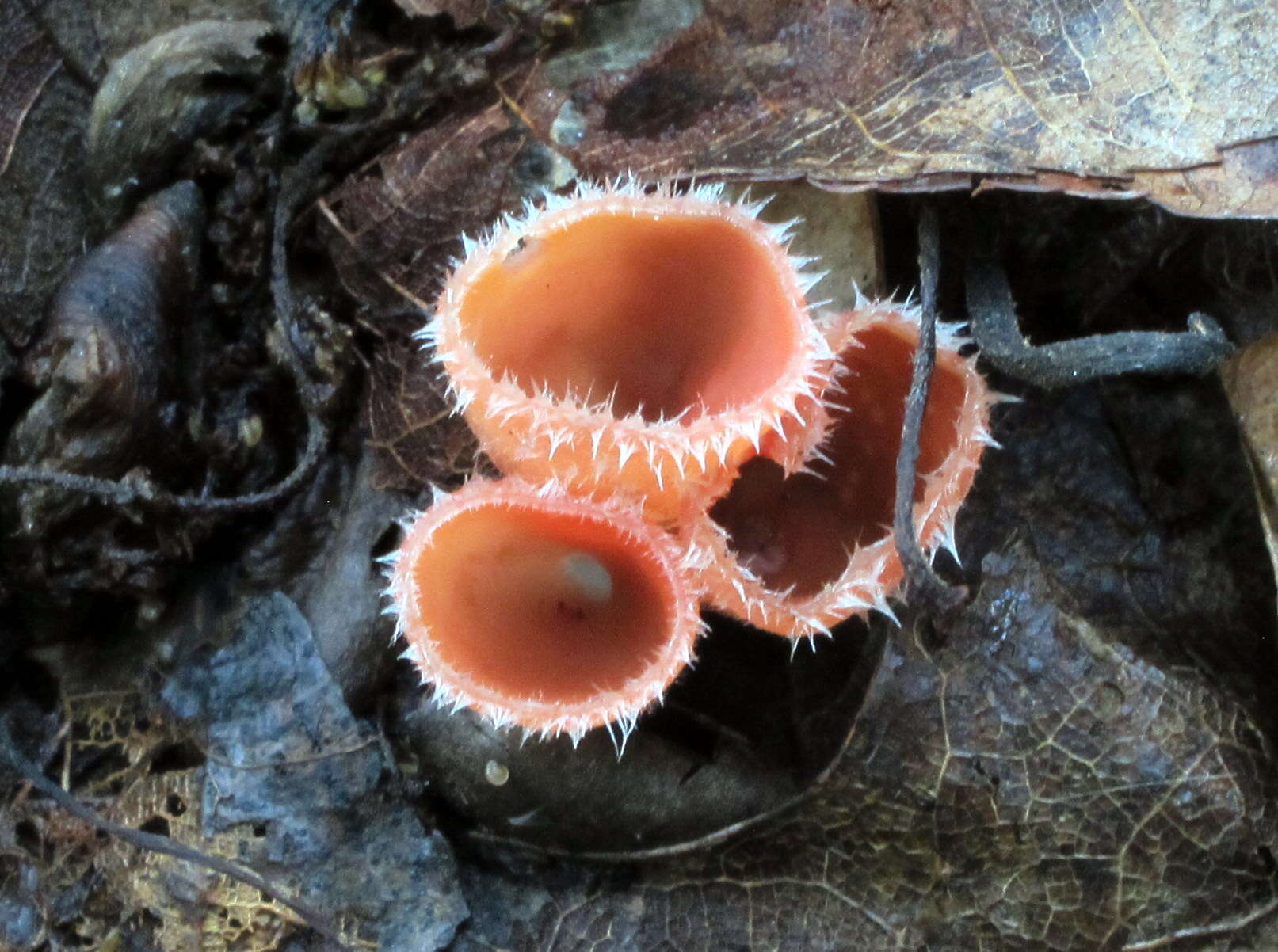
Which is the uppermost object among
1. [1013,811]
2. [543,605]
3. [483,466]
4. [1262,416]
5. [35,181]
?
[35,181]

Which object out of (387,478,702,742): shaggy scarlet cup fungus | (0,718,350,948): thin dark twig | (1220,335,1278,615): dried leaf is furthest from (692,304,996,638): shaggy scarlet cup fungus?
(0,718,350,948): thin dark twig

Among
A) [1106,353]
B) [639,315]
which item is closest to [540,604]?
[639,315]

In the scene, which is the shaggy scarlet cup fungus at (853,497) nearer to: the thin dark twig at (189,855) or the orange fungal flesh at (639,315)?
the orange fungal flesh at (639,315)

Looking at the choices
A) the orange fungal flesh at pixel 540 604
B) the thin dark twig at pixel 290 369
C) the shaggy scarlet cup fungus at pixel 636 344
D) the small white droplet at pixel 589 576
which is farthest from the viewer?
the thin dark twig at pixel 290 369

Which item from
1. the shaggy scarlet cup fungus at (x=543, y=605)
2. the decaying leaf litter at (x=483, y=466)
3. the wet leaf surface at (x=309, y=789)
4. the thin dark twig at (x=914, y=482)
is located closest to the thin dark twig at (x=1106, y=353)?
the decaying leaf litter at (x=483, y=466)

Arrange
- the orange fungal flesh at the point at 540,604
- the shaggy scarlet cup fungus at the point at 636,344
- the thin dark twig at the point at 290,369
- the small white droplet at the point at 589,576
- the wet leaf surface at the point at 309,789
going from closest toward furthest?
the shaggy scarlet cup fungus at the point at 636,344
the orange fungal flesh at the point at 540,604
the small white droplet at the point at 589,576
the wet leaf surface at the point at 309,789
the thin dark twig at the point at 290,369

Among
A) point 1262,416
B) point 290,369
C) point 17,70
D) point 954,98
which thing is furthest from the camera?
point 290,369

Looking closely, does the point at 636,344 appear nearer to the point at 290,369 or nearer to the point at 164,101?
the point at 290,369
